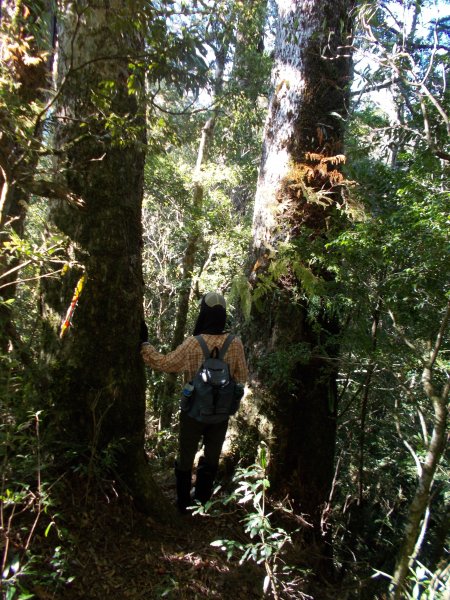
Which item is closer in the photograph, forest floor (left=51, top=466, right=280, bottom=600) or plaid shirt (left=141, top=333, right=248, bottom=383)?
forest floor (left=51, top=466, right=280, bottom=600)

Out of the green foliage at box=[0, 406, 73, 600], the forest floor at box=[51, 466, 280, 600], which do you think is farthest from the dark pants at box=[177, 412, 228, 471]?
the green foliage at box=[0, 406, 73, 600]

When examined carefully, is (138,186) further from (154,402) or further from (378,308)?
(154,402)

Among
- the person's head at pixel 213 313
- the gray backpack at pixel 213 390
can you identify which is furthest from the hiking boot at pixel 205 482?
the person's head at pixel 213 313

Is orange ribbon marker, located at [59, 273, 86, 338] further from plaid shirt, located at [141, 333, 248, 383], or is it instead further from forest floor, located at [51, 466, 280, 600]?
forest floor, located at [51, 466, 280, 600]

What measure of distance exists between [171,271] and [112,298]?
297 inches

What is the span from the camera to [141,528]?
133 inches

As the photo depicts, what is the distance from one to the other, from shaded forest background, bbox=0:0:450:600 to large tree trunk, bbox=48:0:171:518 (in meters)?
0.02

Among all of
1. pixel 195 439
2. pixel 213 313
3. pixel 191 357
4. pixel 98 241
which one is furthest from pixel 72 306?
pixel 195 439

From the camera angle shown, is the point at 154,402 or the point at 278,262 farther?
the point at 154,402

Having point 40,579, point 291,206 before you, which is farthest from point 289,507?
point 291,206

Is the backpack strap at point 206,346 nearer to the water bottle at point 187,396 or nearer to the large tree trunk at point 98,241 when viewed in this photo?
the water bottle at point 187,396

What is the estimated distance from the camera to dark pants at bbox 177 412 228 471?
3939 mm

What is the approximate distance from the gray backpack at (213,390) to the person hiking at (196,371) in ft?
0.19

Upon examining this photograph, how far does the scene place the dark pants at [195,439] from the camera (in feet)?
12.9
